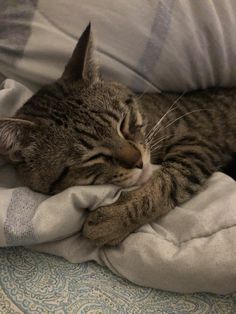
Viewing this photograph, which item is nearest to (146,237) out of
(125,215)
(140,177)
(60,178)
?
(125,215)

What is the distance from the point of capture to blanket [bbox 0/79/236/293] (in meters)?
1.02

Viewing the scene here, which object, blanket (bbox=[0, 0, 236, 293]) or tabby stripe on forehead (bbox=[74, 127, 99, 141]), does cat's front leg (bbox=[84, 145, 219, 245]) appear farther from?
tabby stripe on forehead (bbox=[74, 127, 99, 141])

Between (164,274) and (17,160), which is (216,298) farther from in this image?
(17,160)

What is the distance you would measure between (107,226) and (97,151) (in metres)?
0.21

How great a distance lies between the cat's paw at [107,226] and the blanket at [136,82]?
2cm

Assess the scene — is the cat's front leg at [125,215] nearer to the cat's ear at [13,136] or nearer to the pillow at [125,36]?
the cat's ear at [13,136]

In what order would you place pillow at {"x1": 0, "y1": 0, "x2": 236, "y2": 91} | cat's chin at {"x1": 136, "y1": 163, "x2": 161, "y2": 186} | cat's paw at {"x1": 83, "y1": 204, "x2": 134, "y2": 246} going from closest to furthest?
cat's paw at {"x1": 83, "y1": 204, "x2": 134, "y2": 246}, cat's chin at {"x1": 136, "y1": 163, "x2": 161, "y2": 186}, pillow at {"x1": 0, "y1": 0, "x2": 236, "y2": 91}

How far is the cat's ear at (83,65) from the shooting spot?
1.20 metres

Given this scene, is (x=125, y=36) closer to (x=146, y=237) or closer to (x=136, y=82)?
(x=136, y=82)

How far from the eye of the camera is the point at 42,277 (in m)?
1.07

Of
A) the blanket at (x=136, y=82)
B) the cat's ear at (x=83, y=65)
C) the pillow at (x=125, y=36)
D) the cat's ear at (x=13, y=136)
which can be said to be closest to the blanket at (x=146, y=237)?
the blanket at (x=136, y=82)

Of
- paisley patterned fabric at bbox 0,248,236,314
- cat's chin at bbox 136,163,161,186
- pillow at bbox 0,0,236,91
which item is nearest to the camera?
→ paisley patterned fabric at bbox 0,248,236,314

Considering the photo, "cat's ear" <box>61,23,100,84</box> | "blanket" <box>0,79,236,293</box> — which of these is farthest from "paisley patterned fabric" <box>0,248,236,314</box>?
"cat's ear" <box>61,23,100,84</box>

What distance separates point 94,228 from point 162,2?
0.77 m
